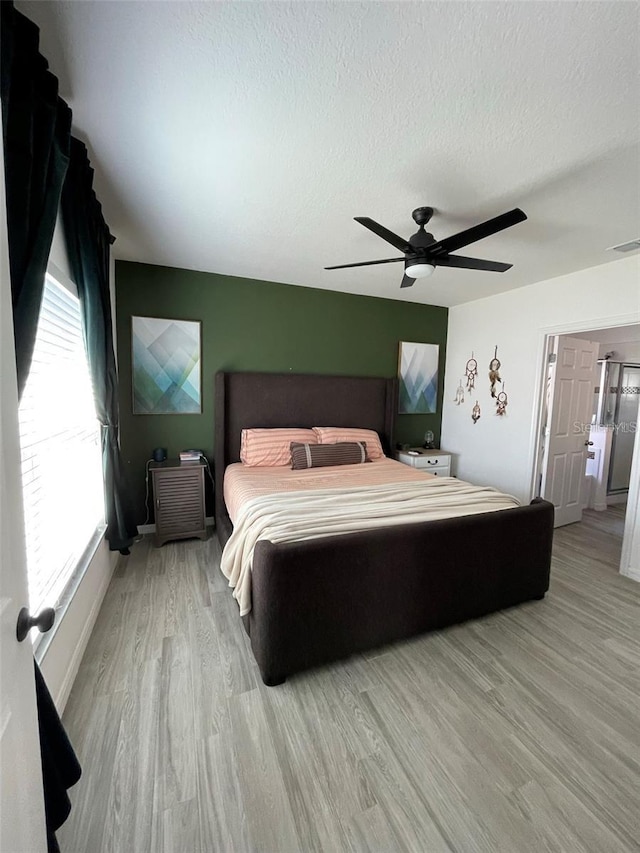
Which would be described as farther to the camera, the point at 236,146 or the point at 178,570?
the point at 178,570

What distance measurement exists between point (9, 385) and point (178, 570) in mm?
2451

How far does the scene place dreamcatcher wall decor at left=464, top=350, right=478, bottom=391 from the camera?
4.34m

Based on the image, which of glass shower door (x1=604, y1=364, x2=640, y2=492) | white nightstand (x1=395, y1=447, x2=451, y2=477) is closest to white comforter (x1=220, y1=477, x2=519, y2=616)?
white nightstand (x1=395, y1=447, x2=451, y2=477)

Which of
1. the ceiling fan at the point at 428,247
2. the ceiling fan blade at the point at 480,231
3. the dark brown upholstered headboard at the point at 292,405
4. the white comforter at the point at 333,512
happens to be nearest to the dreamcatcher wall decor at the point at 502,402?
the dark brown upholstered headboard at the point at 292,405

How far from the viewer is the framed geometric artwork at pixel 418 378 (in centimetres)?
450

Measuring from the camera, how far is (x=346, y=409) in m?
4.11

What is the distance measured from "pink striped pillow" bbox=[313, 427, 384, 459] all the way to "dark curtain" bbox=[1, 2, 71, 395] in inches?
114

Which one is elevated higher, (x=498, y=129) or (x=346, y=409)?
(x=498, y=129)

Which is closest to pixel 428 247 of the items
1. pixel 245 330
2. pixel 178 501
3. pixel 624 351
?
pixel 245 330

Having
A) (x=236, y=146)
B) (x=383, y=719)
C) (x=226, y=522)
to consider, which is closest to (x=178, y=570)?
(x=226, y=522)

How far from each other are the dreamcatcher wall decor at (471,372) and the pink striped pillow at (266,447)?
230 centimetres

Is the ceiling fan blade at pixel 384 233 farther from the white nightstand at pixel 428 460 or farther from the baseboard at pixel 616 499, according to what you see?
the baseboard at pixel 616 499

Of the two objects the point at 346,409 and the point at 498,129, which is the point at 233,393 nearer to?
the point at 346,409

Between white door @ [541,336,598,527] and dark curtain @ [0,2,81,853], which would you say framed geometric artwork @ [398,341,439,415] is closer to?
white door @ [541,336,598,527]
